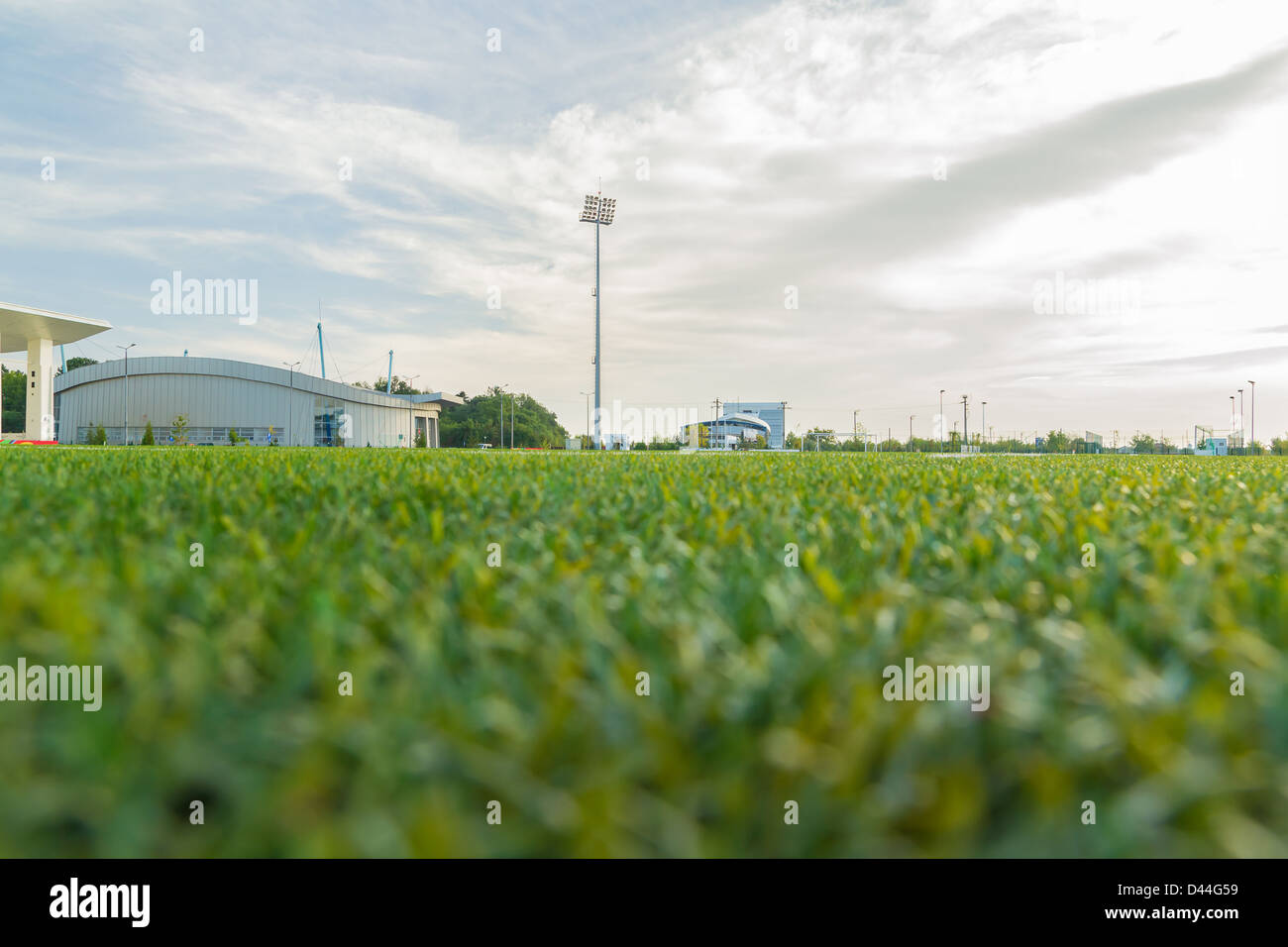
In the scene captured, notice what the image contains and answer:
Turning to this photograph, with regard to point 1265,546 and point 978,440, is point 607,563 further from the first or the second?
point 978,440

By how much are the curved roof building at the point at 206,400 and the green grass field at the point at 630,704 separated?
55.7m

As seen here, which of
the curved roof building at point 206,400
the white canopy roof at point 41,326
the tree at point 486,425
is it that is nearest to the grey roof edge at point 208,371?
the curved roof building at point 206,400

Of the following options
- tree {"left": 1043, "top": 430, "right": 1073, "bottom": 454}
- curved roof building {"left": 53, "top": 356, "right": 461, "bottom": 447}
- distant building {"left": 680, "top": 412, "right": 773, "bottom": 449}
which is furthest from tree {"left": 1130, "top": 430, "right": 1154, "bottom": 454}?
curved roof building {"left": 53, "top": 356, "right": 461, "bottom": 447}

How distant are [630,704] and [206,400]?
61195 millimetres

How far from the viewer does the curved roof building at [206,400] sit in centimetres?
5191

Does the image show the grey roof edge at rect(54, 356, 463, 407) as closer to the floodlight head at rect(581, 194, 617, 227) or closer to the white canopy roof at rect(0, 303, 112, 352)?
the white canopy roof at rect(0, 303, 112, 352)

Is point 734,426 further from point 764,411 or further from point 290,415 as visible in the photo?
point 290,415

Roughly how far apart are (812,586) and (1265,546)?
2.11 metres

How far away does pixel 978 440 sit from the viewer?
6003 cm

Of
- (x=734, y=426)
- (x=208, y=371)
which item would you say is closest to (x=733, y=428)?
(x=734, y=426)

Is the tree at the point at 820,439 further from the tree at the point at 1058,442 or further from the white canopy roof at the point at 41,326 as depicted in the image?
the white canopy roof at the point at 41,326

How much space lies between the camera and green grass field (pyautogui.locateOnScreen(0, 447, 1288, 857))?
89 cm

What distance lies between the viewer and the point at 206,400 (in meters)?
52.4
